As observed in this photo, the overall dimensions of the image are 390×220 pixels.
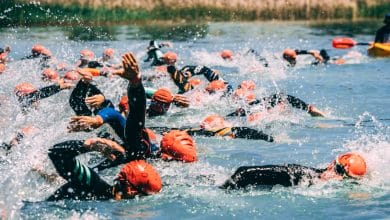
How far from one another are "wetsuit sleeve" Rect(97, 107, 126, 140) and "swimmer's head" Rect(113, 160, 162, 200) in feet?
1.89

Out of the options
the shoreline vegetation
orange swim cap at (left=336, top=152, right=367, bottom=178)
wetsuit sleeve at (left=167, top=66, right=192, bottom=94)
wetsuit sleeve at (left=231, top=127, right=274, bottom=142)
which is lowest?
the shoreline vegetation

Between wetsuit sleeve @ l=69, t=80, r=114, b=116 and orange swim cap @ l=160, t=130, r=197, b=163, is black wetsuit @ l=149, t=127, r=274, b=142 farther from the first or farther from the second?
orange swim cap @ l=160, t=130, r=197, b=163

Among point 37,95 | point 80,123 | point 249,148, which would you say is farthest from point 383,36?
point 80,123

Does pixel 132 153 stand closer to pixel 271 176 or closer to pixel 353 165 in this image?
pixel 271 176

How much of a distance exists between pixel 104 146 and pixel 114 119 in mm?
558

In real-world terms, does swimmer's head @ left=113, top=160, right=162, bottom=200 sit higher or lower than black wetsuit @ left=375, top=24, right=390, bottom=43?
higher

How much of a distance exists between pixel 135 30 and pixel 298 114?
24118mm

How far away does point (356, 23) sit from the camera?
38344 millimetres

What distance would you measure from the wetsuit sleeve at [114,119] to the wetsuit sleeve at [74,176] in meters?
0.46

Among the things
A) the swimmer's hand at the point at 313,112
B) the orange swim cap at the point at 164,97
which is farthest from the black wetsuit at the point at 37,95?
the swimmer's hand at the point at 313,112

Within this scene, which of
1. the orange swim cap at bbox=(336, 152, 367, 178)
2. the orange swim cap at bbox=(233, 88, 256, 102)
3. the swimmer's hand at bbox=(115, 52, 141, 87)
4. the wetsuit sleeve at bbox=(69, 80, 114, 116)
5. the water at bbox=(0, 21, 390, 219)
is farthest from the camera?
the orange swim cap at bbox=(233, 88, 256, 102)

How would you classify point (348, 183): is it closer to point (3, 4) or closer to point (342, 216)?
point (342, 216)

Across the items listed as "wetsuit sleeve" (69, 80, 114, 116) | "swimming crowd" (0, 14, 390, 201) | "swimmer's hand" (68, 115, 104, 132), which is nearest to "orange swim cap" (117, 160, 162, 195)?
"swimming crowd" (0, 14, 390, 201)

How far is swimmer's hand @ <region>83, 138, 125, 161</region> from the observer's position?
22.5 feet
